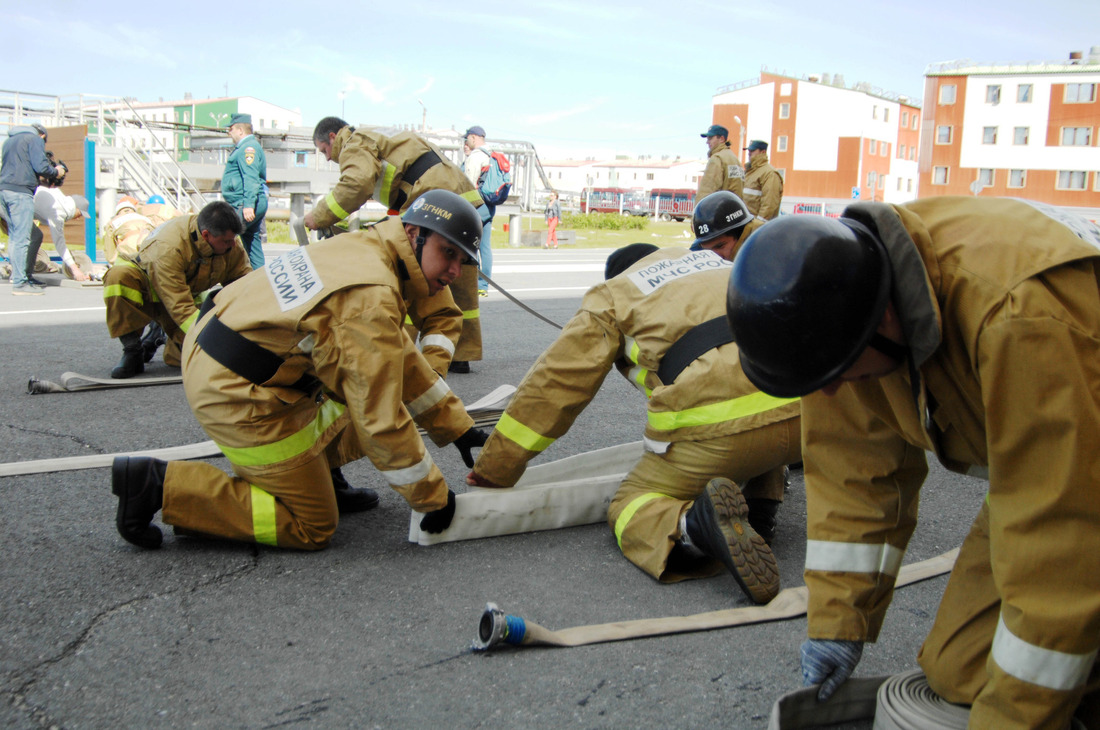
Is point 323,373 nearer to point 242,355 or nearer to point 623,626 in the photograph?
point 242,355

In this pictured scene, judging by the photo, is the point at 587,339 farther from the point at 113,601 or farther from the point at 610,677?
the point at 113,601

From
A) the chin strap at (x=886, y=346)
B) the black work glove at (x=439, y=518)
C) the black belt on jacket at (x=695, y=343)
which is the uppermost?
the chin strap at (x=886, y=346)

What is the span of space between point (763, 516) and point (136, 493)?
7.56 feet

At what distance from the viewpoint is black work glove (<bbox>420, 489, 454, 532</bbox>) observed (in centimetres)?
311

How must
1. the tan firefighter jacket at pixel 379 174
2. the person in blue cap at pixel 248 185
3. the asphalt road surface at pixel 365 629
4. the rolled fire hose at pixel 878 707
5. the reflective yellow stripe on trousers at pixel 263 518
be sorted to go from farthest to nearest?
1. the person in blue cap at pixel 248 185
2. the tan firefighter jacket at pixel 379 174
3. the reflective yellow stripe on trousers at pixel 263 518
4. the asphalt road surface at pixel 365 629
5. the rolled fire hose at pixel 878 707

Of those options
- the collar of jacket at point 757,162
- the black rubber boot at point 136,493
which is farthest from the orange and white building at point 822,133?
the black rubber boot at point 136,493

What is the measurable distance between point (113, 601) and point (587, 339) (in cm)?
180

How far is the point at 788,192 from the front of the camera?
2245 inches

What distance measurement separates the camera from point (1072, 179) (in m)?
48.2

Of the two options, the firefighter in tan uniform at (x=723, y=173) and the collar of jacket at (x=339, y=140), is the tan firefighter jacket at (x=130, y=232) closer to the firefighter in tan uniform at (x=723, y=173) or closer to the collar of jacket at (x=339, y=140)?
the collar of jacket at (x=339, y=140)

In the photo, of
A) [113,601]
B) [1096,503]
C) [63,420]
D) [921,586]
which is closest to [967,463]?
[1096,503]

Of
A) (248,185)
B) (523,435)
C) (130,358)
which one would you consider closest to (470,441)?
(523,435)

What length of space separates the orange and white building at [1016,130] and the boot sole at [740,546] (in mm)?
51973

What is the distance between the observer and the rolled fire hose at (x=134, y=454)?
3744 millimetres
